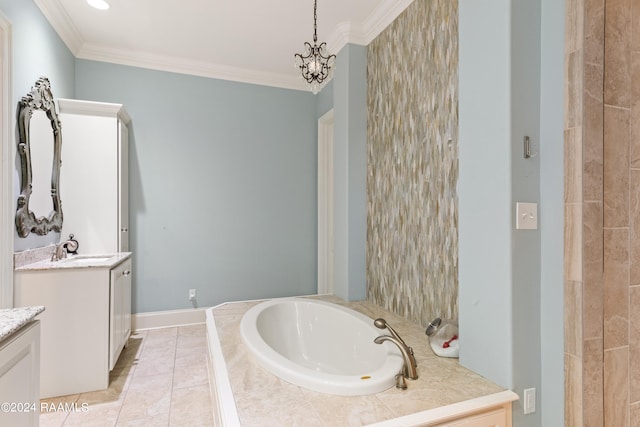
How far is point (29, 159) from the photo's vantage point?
219 centimetres

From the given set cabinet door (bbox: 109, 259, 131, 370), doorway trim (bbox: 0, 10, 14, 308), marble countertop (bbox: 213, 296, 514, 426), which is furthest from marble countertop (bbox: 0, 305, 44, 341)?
cabinet door (bbox: 109, 259, 131, 370)

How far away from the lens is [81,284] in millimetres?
2189

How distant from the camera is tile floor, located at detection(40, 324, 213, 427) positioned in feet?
6.29

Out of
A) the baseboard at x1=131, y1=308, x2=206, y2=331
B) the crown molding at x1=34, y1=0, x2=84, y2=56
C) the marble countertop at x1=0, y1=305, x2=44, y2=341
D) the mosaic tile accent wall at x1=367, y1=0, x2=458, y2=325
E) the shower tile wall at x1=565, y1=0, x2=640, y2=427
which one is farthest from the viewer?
the baseboard at x1=131, y1=308, x2=206, y2=331

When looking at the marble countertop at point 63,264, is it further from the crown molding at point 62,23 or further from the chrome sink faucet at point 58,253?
the crown molding at point 62,23

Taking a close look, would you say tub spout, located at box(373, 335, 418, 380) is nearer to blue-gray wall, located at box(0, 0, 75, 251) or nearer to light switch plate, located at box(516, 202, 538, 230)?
light switch plate, located at box(516, 202, 538, 230)

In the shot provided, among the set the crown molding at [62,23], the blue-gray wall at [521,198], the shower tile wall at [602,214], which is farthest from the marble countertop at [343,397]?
the crown molding at [62,23]

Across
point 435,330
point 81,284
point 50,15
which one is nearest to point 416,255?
point 435,330

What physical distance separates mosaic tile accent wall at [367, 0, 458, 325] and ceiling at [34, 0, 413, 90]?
35 cm

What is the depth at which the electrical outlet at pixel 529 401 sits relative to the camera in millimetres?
Answer: 1313

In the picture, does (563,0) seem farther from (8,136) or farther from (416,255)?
(8,136)

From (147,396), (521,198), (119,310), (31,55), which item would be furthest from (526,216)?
(31,55)

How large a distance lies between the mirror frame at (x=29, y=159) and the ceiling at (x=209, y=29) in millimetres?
673

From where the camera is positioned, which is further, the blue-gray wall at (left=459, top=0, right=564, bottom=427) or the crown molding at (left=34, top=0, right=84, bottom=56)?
the crown molding at (left=34, top=0, right=84, bottom=56)
